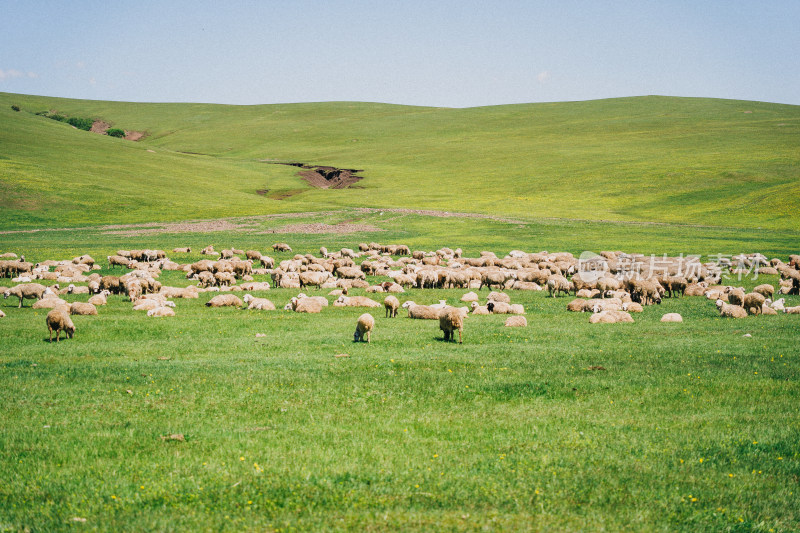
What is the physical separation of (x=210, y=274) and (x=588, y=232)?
36.7m

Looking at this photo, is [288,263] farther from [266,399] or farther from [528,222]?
[528,222]

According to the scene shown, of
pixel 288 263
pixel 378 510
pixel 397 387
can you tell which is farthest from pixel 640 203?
pixel 378 510

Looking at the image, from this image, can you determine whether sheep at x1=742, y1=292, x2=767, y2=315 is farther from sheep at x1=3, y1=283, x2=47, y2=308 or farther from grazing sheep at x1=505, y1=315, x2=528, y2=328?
sheep at x1=3, y1=283, x2=47, y2=308

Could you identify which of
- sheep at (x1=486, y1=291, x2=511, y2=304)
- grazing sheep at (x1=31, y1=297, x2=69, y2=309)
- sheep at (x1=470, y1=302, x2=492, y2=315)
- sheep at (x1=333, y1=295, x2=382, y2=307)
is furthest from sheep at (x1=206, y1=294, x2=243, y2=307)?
sheep at (x1=486, y1=291, x2=511, y2=304)

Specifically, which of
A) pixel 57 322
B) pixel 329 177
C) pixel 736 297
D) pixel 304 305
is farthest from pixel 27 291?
pixel 329 177

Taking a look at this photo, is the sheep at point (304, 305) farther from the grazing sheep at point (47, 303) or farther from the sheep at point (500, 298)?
the grazing sheep at point (47, 303)

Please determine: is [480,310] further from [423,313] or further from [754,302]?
[754,302]

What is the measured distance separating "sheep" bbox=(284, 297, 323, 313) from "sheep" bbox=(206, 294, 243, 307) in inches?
95.9

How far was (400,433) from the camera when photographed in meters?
10.5

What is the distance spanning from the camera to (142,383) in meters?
13.5

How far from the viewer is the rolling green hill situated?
73250 mm

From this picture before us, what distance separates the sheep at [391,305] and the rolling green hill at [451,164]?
4974 centimetres

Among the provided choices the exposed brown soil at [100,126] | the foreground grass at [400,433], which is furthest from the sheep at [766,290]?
the exposed brown soil at [100,126]

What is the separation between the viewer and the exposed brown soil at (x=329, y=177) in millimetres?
110938
